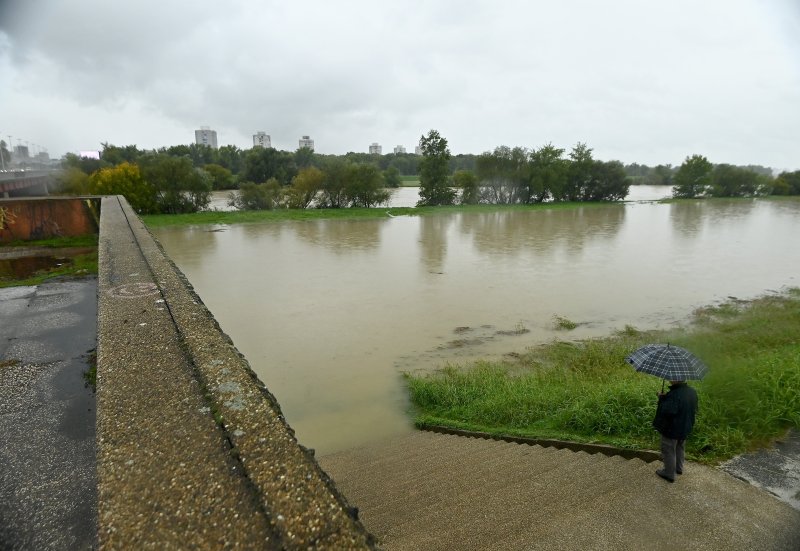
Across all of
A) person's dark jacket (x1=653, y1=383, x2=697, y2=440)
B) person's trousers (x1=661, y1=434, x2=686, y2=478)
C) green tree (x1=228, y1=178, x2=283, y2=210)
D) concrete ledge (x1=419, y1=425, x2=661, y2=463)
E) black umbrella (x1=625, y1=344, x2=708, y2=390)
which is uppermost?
green tree (x1=228, y1=178, x2=283, y2=210)

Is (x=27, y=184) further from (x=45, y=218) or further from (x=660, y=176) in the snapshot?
(x=660, y=176)

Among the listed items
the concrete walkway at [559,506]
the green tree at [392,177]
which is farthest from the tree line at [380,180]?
the concrete walkway at [559,506]

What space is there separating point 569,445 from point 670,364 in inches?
64.6

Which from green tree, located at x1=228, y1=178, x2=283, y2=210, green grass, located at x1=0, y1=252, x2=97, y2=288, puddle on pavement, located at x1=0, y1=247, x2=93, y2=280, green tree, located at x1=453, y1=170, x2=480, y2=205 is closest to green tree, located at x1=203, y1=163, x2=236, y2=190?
green tree, located at x1=228, y1=178, x2=283, y2=210

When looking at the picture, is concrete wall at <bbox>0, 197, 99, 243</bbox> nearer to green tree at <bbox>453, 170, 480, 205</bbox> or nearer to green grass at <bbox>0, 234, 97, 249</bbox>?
green grass at <bbox>0, 234, 97, 249</bbox>

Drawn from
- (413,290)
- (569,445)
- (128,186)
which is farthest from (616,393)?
(128,186)

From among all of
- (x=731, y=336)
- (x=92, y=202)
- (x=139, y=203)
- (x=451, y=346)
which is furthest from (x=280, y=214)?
(x=731, y=336)

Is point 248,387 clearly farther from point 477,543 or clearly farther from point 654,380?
point 654,380

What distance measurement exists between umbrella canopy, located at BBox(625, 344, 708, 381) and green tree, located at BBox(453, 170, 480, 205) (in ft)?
136

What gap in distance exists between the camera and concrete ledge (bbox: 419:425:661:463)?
4507 mm

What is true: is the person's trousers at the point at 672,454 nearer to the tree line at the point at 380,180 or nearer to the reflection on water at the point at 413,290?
the reflection on water at the point at 413,290

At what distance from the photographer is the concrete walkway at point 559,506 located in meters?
3.16

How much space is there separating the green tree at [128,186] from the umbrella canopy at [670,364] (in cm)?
3525

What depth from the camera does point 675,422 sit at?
3.86 m
